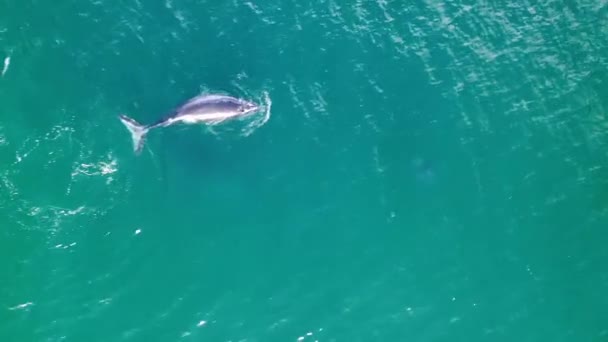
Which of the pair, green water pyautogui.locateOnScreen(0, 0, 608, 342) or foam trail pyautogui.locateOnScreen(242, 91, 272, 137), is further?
foam trail pyautogui.locateOnScreen(242, 91, 272, 137)

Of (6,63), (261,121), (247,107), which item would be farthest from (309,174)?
(6,63)

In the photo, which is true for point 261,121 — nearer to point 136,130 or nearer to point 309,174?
point 309,174

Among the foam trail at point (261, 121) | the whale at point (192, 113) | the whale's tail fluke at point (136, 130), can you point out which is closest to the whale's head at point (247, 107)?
the whale at point (192, 113)

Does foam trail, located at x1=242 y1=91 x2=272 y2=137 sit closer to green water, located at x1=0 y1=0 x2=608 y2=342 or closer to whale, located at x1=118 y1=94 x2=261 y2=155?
green water, located at x1=0 y1=0 x2=608 y2=342

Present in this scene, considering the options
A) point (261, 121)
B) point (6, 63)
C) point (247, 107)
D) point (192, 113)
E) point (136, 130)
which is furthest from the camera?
point (261, 121)

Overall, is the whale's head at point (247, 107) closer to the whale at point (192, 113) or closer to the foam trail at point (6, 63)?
the whale at point (192, 113)

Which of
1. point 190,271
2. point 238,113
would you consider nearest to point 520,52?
point 238,113

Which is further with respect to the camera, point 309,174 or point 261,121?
point 309,174

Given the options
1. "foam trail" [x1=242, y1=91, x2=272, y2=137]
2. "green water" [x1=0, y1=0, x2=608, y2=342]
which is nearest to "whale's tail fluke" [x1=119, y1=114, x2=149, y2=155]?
"green water" [x1=0, y1=0, x2=608, y2=342]
